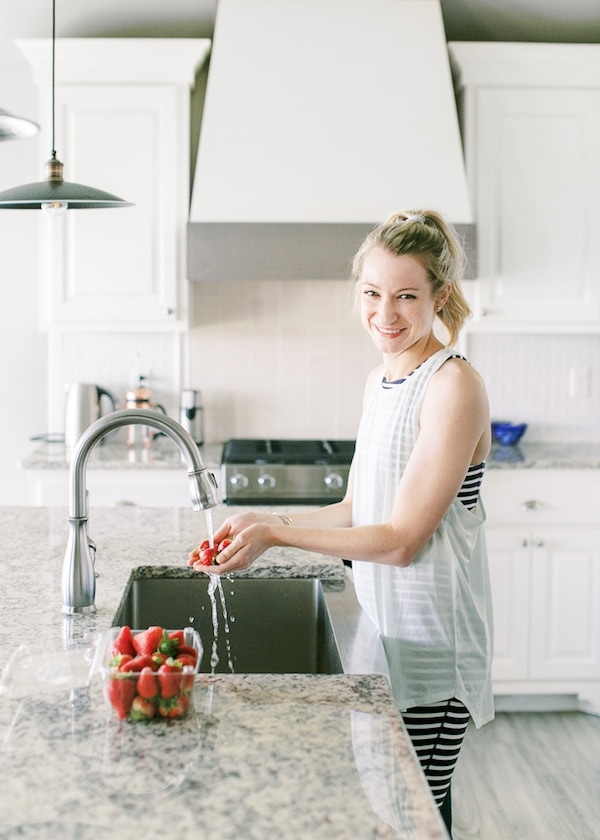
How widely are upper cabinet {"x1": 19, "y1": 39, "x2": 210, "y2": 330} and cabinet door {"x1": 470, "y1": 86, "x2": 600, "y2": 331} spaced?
1155 mm

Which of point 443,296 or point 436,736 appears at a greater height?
point 443,296

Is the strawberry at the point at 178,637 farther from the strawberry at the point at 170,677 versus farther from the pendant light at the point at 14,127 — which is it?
the pendant light at the point at 14,127

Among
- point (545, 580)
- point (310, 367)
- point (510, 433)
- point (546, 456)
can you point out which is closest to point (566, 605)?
point (545, 580)

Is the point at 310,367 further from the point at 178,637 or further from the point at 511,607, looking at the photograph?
the point at 178,637

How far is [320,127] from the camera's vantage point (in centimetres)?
331

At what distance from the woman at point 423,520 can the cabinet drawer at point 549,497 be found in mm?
1669

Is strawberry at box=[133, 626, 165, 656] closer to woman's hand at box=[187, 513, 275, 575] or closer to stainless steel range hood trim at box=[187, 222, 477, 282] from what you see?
woman's hand at box=[187, 513, 275, 575]

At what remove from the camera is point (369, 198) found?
3303 millimetres

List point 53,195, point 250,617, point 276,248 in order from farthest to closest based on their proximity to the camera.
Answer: point 276,248
point 53,195
point 250,617

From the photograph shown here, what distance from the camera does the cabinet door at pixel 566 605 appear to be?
3.22 metres

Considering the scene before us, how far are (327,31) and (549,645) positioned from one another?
2417 mm

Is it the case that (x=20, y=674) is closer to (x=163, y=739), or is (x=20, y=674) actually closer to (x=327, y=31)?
(x=163, y=739)

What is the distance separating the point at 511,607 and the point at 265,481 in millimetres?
1011

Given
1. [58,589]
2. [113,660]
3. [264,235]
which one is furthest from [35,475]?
[113,660]
